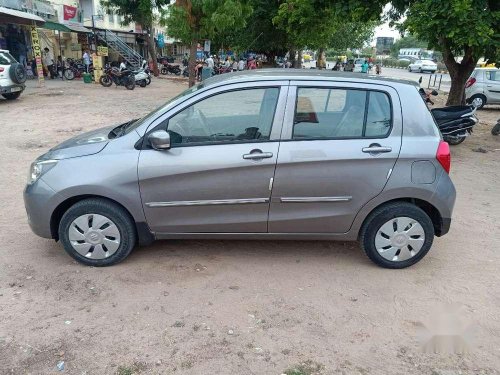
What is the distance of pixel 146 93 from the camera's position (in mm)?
18594

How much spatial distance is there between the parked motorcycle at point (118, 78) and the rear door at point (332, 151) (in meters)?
17.6

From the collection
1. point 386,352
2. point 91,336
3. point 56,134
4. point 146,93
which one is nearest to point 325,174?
point 386,352

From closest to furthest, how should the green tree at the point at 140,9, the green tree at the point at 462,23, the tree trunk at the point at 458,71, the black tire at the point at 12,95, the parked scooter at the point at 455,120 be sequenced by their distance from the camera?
the green tree at the point at 462,23, the parked scooter at the point at 455,120, the tree trunk at the point at 458,71, the black tire at the point at 12,95, the green tree at the point at 140,9

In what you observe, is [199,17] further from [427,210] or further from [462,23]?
[427,210]

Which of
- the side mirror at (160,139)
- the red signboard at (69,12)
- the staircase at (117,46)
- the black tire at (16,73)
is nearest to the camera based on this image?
the side mirror at (160,139)

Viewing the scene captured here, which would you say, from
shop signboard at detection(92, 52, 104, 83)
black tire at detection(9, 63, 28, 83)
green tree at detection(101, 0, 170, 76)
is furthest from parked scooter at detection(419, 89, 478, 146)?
green tree at detection(101, 0, 170, 76)

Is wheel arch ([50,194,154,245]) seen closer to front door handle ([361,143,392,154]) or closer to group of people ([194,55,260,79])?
front door handle ([361,143,392,154])

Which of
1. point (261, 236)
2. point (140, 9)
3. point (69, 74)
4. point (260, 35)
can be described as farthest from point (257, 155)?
point (140, 9)

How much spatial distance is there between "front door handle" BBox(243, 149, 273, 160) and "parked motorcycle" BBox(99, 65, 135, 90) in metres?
17.6

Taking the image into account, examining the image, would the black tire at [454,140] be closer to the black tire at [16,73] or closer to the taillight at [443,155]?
the taillight at [443,155]

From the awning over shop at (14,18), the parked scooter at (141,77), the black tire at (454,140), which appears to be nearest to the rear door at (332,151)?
the black tire at (454,140)

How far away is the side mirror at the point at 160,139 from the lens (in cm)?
338

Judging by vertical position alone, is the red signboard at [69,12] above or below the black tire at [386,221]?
above

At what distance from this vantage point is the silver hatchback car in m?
3.49
